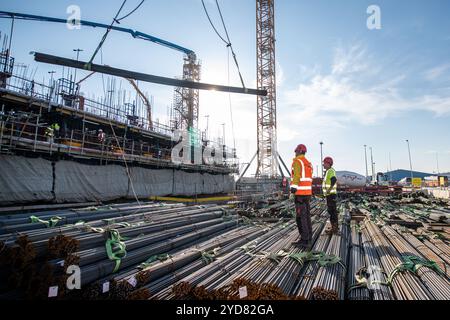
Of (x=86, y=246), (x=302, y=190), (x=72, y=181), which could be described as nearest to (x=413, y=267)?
(x=302, y=190)

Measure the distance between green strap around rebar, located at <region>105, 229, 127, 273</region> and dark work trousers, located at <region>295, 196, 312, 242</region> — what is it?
348 cm

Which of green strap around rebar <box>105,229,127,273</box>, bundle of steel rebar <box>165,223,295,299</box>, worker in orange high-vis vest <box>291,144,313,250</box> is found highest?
worker in orange high-vis vest <box>291,144,313,250</box>

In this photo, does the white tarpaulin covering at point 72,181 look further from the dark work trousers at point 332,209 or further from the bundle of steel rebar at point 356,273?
the bundle of steel rebar at point 356,273

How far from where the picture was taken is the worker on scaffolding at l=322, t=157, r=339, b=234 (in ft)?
19.5

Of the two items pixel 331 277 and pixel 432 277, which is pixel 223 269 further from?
pixel 432 277

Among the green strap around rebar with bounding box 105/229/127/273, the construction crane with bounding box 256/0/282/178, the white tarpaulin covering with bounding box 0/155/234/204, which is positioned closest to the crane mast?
the construction crane with bounding box 256/0/282/178

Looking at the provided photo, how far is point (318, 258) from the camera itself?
3.88m

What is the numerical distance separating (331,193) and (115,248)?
537 cm

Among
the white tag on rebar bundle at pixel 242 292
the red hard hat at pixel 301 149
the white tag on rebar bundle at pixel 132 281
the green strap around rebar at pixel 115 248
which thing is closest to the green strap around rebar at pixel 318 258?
the white tag on rebar bundle at pixel 242 292

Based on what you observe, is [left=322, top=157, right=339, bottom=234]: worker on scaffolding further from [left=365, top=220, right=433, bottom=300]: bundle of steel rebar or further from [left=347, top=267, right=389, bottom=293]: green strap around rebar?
[left=347, top=267, right=389, bottom=293]: green strap around rebar

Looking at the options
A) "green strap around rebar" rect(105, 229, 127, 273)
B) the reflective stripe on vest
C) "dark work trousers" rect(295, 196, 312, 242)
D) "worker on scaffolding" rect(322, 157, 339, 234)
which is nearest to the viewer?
"green strap around rebar" rect(105, 229, 127, 273)

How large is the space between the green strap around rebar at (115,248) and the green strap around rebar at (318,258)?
274 centimetres
